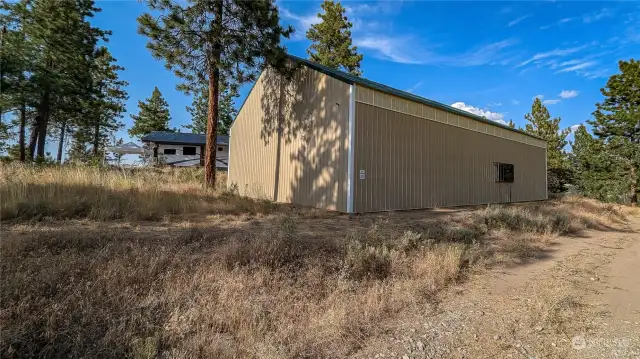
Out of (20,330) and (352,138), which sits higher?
(352,138)

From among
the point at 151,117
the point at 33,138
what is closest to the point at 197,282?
the point at 33,138

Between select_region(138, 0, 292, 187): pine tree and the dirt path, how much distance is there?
1002 cm

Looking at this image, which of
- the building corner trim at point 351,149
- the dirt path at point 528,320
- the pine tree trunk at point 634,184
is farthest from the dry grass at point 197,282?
the pine tree trunk at point 634,184

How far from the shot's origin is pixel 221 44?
11.2 meters

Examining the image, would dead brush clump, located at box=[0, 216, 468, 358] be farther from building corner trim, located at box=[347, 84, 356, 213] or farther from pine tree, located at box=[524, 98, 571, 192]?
pine tree, located at box=[524, 98, 571, 192]

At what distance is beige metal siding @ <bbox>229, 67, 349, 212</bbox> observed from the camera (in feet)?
33.2

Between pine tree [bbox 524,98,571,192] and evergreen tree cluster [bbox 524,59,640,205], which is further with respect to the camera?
pine tree [bbox 524,98,571,192]

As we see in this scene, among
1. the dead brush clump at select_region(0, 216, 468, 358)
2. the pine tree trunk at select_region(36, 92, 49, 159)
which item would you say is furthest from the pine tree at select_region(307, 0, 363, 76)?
the dead brush clump at select_region(0, 216, 468, 358)

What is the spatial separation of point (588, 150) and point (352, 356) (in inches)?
1014

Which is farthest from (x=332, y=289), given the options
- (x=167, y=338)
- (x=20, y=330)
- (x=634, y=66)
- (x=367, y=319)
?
(x=634, y=66)

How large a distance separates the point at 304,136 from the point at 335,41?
61.8 feet

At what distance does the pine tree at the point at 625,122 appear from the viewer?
19.6 meters

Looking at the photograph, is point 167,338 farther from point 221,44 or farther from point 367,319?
point 221,44

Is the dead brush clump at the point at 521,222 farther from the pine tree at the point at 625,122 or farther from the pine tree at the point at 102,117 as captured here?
the pine tree at the point at 102,117
